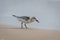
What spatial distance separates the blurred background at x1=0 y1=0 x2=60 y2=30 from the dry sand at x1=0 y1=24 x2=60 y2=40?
63 mm

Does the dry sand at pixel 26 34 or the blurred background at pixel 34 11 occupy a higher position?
the blurred background at pixel 34 11

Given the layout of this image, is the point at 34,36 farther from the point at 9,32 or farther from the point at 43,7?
the point at 43,7

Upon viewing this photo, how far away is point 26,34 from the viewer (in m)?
1.07

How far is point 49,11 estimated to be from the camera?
1.20m

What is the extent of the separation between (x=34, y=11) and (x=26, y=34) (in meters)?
0.26

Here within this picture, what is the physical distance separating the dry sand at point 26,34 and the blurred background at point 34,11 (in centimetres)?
6

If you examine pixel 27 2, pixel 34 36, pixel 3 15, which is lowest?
pixel 34 36

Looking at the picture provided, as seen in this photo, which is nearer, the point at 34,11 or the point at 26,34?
the point at 26,34

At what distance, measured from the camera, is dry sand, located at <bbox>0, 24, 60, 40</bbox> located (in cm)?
102

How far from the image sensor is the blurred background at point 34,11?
118 cm

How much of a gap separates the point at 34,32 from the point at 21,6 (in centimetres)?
29

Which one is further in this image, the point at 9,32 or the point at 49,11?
the point at 49,11

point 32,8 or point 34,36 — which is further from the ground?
point 32,8

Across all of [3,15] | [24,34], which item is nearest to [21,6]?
[3,15]
